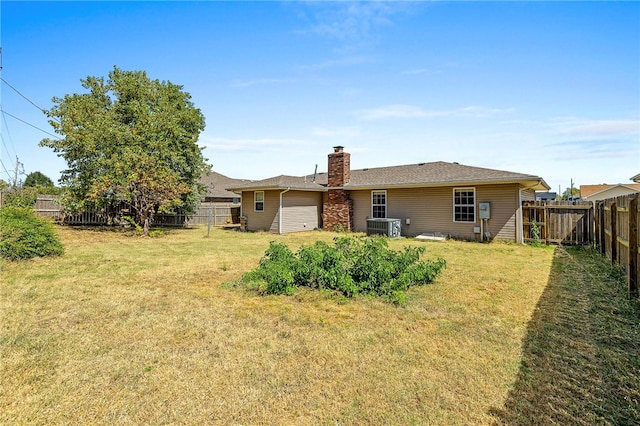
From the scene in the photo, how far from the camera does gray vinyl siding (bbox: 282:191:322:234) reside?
16.6 metres

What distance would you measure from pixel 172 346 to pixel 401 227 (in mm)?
12860

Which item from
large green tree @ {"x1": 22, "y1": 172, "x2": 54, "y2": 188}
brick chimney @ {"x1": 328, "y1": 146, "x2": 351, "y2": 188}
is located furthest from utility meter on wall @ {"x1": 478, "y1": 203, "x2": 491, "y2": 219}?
large green tree @ {"x1": 22, "y1": 172, "x2": 54, "y2": 188}

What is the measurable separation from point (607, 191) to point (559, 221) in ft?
97.6

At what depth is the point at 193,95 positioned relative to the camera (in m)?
20.2

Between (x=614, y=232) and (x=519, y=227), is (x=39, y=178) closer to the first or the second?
(x=519, y=227)

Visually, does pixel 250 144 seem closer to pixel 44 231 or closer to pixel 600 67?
pixel 44 231

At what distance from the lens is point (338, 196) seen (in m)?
17.2

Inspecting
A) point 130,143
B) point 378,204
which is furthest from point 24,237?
point 378,204

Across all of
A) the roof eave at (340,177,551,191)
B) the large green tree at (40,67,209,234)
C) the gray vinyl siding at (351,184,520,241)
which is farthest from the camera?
the large green tree at (40,67,209,234)

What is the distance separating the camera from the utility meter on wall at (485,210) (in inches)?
502

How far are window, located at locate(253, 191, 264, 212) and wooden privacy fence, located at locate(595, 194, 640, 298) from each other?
14.0 meters

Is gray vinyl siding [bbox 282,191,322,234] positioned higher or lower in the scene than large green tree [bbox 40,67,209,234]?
lower

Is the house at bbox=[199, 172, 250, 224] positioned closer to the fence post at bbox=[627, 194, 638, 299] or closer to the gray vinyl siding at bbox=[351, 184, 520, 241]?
the gray vinyl siding at bbox=[351, 184, 520, 241]

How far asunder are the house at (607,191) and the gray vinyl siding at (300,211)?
84.7 ft
